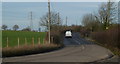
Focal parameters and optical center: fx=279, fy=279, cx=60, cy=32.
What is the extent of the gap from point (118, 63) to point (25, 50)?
1158 cm

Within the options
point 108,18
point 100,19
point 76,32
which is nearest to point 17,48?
point 108,18

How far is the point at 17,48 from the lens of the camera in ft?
83.7

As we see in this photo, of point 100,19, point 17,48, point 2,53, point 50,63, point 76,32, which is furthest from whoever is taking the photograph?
point 76,32

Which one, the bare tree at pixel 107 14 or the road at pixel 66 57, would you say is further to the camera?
the bare tree at pixel 107 14

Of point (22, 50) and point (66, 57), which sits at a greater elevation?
point (22, 50)

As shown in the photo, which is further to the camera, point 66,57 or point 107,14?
point 107,14

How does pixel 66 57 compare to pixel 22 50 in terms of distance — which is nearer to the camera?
pixel 66 57

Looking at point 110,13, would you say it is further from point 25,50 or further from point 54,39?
point 25,50

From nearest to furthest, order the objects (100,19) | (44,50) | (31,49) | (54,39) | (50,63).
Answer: (50,63) < (31,49) < (44,50) < (54,39) < (100,19)

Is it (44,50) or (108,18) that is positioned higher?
(108,18)

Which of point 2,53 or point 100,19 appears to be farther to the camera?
point 100,19

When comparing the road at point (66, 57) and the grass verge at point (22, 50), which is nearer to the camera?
the road at point (66, 57)

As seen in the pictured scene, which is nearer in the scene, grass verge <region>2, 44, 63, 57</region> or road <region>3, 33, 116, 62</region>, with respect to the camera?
road <region>3, 33, 116, 62</region>

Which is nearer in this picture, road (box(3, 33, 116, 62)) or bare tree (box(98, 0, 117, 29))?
road (box(3, 33, 116, 62))
